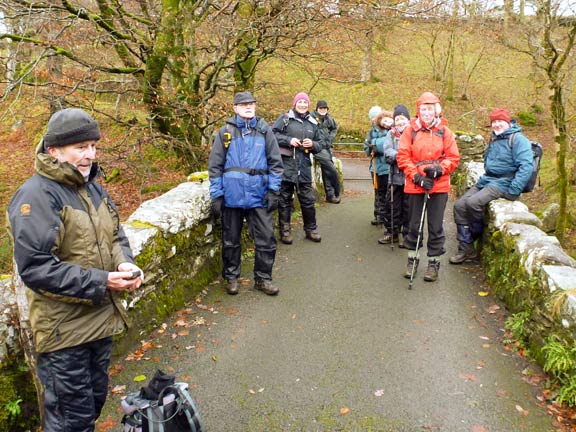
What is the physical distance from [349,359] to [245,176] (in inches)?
90.4

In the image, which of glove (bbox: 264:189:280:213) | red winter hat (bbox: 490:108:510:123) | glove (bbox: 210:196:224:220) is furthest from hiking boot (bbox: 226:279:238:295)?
red winter hat (bbox: 490:108:510:123)

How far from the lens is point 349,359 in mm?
4398

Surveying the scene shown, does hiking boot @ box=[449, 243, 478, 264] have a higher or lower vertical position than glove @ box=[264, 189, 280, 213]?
lower

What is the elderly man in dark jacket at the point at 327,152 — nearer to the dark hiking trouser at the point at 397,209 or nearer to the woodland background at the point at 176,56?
the woodland background at the point at 176,56

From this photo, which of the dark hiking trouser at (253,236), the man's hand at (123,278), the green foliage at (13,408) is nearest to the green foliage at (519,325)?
the dark hiking trouser at (253,236)

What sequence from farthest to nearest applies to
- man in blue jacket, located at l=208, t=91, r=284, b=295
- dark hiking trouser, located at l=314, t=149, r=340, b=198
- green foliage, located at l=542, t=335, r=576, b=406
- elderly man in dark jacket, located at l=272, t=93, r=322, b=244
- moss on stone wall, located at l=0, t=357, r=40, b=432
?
1. dark hiking trouser, located at l=314, t=149, r=340, b=198
2. elderly man in dark jacket, located at l=272, t=93, r=322, b=244
3. man in blue jacket, located at l=208, t=91, r=284, b=295
4. green foliage, located at l=542, t=335, r=576, b=406
5. moss on stone wall, located at l=0, t=357, r=40, b=432

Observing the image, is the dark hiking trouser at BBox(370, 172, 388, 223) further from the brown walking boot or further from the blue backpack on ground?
the blue backpack on ground

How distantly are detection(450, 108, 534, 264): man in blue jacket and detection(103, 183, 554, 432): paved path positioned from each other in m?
0.64

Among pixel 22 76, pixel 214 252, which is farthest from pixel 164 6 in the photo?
pixel 214 252

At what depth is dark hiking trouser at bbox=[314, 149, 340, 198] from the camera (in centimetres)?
1018

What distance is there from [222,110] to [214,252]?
12.0ft

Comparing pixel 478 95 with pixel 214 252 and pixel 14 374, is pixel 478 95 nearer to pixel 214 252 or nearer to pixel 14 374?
pixel 214 252

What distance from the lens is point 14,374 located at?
3256mm

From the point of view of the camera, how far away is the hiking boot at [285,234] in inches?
296
